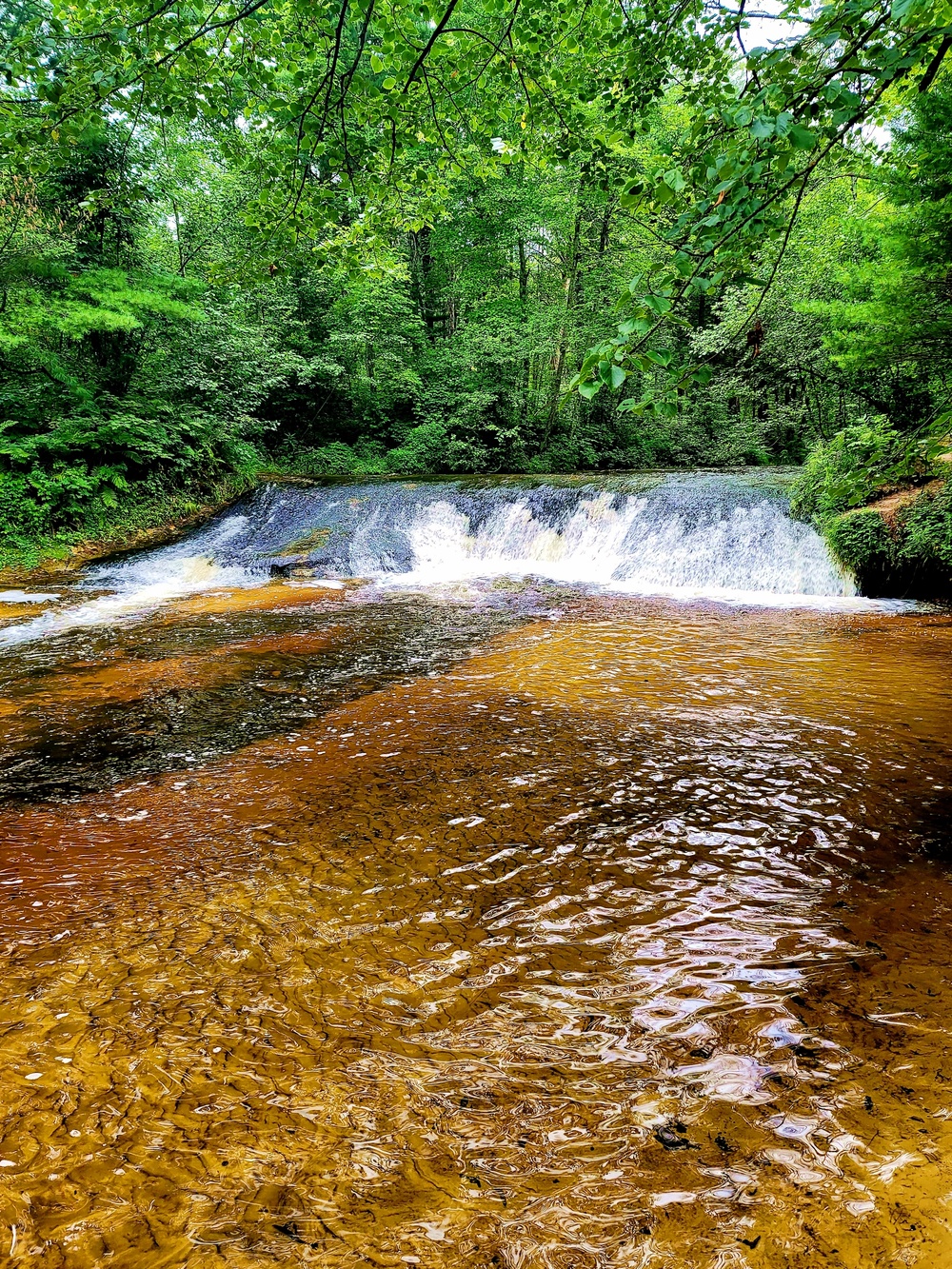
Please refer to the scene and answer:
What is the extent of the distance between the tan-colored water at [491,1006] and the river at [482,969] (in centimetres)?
1

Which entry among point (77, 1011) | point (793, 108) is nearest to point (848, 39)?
point (793, 108)

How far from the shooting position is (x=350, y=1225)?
131cm

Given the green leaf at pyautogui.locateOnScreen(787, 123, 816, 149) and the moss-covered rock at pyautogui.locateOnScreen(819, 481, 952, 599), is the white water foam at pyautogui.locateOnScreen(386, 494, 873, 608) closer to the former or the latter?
the moss-covered rock at pyautogui.locateOnScreen(819, 481, 952, 599)

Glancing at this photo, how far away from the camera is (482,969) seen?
2.12 meters

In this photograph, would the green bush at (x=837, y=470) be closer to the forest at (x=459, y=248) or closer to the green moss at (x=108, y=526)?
the forest at (x=459, y=248)

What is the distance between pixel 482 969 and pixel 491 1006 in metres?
0.17

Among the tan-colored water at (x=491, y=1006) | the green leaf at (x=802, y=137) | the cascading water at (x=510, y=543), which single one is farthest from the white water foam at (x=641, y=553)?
the green leaf at (x=802, y=137)

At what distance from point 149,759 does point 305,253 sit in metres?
3.60

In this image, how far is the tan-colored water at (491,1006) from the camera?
1.32 meters

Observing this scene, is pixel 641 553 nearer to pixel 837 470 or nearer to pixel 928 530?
pixel 928 530

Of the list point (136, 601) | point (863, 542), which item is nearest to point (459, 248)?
point (136, 601)

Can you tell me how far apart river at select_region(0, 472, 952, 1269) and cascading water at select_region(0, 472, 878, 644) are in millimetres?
5036

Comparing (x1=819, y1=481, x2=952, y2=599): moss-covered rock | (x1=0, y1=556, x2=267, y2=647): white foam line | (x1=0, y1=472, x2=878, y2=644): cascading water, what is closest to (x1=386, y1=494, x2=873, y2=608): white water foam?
(x1=0, y1=472, x2=878, y2=644): cascading water

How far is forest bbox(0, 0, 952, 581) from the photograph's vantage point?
2.02 m
